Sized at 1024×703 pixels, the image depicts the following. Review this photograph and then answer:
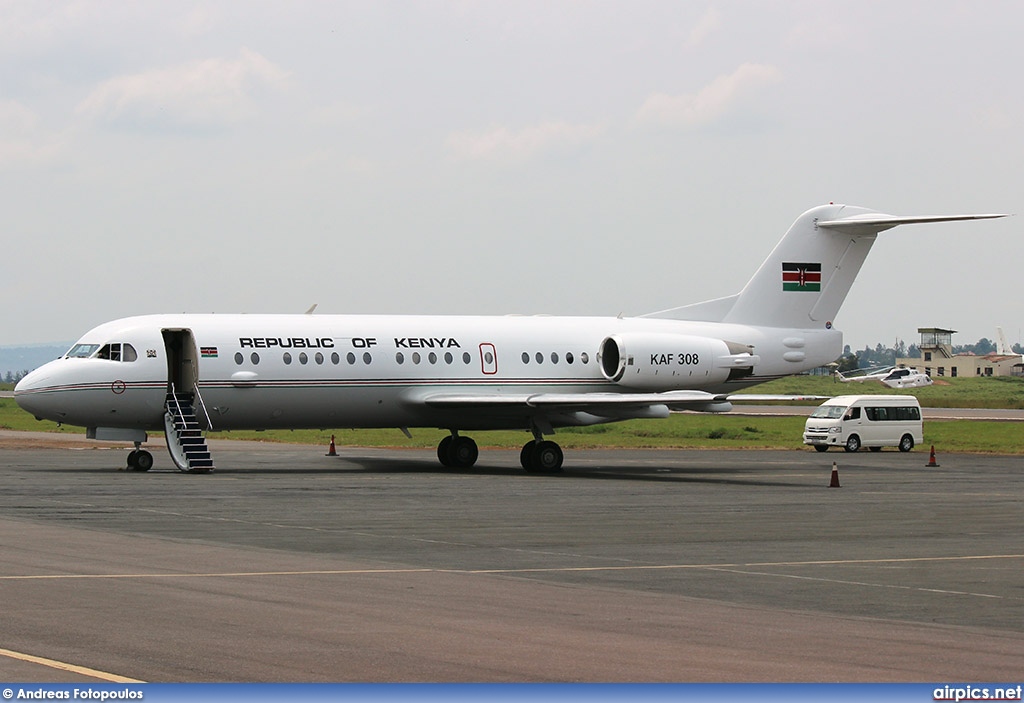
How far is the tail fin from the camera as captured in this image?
4250cm

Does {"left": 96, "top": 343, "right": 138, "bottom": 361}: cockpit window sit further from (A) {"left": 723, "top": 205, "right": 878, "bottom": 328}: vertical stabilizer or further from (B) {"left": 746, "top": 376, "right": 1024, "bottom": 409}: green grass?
(B) {"left": 746, "top": 376, "right": 1024, "bottom": 409}: green grass

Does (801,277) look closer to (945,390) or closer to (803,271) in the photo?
(803,271)

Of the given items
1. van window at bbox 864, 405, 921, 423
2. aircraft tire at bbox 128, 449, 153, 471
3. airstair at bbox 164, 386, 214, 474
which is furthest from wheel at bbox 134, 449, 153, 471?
van window at bbox 864, 405, 921, 423

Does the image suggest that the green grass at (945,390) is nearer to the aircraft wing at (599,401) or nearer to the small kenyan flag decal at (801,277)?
the small kenyan flag decal at (801,277)

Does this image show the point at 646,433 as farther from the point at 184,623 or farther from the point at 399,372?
the point at 184,623

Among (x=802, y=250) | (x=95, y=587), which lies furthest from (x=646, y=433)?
(x=95, y=587)

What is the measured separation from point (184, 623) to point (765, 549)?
29.9 feet

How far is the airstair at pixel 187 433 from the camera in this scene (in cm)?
3378

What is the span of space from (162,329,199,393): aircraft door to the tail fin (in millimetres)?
13987

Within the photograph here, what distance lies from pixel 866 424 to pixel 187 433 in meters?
26.3

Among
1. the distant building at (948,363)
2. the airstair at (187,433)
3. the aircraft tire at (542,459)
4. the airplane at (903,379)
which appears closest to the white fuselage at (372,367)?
the airstair at (187,433)

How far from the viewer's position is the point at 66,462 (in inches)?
1533

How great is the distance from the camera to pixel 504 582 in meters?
15.5

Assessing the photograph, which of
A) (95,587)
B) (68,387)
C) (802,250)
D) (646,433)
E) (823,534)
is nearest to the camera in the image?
(95,587)
